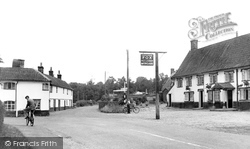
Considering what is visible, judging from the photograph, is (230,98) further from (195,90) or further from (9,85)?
(9,85)

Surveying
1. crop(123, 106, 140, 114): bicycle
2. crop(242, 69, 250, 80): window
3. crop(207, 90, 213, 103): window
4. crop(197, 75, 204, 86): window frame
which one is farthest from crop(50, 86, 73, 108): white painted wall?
crop(242, 69, 250, 80): window

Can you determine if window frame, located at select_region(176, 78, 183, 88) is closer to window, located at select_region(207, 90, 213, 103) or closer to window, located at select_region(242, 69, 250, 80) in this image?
window, located at select_region(207, 90, 213, 103)

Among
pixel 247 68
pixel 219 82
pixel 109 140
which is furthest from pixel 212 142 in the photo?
pixel 219 82

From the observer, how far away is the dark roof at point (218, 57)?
3872cm

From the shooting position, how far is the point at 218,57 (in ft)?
143

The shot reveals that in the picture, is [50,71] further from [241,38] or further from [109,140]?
[109,140]

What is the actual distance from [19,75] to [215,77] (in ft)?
87.7

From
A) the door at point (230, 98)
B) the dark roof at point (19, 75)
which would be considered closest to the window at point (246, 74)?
the door at point (230, 98)

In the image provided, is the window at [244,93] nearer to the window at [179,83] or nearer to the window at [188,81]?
the window at [188,81]

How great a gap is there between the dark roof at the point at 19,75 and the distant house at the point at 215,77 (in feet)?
71.4

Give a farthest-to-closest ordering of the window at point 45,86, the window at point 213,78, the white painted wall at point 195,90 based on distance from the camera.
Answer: the window at point 45,86
the window at point 213,78
the white painted wall at point 195,90

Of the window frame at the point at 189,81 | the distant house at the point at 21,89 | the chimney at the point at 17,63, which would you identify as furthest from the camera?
the window frame at the point at 189,81

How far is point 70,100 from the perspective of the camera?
7119 centimetres

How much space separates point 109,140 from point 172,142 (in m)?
2.51
